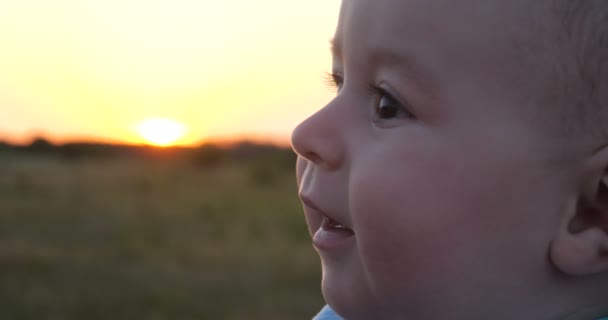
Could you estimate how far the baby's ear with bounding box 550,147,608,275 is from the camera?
1095mm

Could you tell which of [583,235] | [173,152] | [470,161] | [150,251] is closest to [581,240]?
[583,235]

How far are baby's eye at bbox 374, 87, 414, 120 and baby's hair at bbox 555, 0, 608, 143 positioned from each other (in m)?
0.21

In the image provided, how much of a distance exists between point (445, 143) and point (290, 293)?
3542 millimetres

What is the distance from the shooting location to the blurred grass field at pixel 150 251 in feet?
13.9

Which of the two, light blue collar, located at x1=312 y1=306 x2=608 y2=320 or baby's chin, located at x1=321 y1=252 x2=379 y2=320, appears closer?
baby's chin, located at x1=321 y1=252 x2=379 y2=320

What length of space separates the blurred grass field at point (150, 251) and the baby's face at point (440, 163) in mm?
2942

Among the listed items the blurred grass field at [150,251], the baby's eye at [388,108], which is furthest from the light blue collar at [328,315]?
the blurred grass field at [150,251]

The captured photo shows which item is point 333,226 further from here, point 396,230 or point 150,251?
point 150,251

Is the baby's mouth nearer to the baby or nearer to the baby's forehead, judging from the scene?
the baby

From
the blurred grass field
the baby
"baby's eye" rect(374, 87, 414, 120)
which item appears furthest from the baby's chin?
the blurred grass field

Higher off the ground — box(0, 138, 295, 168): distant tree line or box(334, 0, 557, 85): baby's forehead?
box(334, 0, 557, 85): baby's forehead

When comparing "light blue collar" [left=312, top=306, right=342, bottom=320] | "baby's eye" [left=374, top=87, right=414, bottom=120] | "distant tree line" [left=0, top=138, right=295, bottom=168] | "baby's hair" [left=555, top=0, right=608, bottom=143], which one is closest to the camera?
"baby's hair" [left=555, top=0, right=608, bottom=143]

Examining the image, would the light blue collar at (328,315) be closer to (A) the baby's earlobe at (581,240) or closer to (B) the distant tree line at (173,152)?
(A) the baby's earlobe at (581,240)

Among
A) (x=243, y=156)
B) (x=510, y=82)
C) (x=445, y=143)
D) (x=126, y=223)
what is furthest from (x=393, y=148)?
(x=243, y=156)
